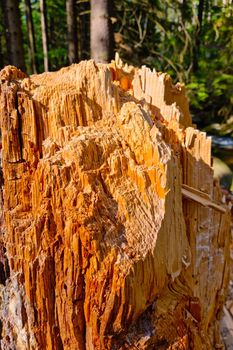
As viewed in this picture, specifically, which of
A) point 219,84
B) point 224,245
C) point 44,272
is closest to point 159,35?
point 219,84

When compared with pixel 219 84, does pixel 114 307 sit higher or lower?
lower

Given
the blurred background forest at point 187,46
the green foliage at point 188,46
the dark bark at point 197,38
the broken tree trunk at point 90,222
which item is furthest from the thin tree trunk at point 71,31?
the broken tree trunk at point 90,222

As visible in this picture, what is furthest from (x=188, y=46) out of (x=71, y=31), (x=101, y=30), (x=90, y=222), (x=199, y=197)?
(x=90, y=222)

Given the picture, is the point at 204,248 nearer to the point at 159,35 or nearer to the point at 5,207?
the point at 5,207

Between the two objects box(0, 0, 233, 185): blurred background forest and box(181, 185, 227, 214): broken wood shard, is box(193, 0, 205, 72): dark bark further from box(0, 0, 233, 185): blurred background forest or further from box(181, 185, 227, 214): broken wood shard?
box(181, 185, 227, 214): broken wood shard

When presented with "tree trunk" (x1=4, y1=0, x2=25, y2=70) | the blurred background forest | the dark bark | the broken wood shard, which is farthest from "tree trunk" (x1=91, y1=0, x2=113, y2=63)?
the dark bark

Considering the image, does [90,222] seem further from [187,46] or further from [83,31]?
[83,31]
